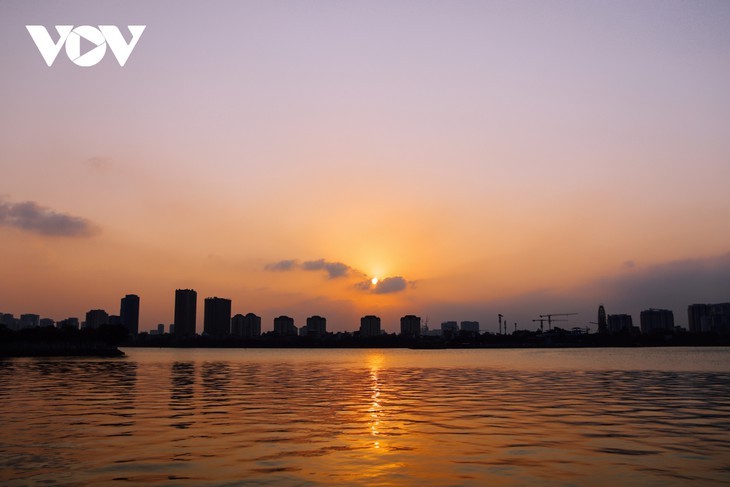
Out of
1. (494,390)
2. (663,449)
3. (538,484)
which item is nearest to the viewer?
(538,484)

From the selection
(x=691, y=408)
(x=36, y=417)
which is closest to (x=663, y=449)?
(x=691, y=408)

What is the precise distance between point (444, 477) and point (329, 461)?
16.1ft

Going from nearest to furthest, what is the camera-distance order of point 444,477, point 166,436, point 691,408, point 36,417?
point 444,477
point 166,436
point 36,417
point 691,408

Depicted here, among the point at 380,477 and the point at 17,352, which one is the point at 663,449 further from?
the point at 17,352

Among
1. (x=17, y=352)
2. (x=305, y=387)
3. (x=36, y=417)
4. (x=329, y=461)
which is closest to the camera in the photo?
(x=329, y=461)

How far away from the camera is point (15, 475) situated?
22.0 meters

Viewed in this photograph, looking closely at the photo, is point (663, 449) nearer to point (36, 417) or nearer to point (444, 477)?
point (444, 477)

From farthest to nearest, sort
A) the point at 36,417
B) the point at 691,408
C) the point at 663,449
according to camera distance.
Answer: the point at 691,408, the point at 36,417, the point at 663,449

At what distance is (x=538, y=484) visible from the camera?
21.1 metres

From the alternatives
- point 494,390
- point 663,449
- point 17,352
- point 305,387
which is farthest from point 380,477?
point 17,352

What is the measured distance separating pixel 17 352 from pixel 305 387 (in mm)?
160404

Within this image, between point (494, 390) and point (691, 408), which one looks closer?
point (691, 408)

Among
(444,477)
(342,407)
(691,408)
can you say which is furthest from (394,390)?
(444,477)

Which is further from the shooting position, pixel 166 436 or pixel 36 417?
pixel 36 417
